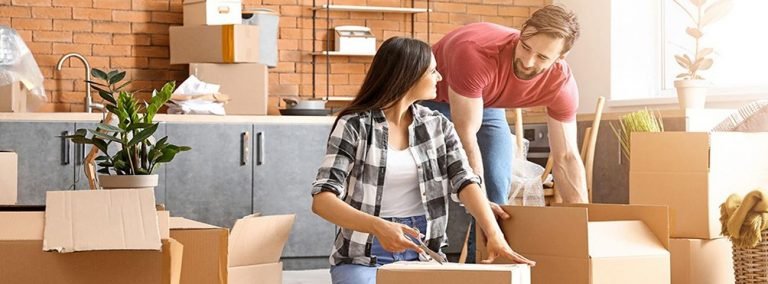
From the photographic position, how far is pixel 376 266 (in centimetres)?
263

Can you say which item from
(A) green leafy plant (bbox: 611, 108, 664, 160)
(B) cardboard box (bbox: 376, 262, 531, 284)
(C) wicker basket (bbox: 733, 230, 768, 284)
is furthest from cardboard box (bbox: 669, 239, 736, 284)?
(B) cardboard box (bbox: 376, 262, 531, 284)

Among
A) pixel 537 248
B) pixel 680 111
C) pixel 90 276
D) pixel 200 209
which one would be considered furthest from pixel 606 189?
pixel 90 276

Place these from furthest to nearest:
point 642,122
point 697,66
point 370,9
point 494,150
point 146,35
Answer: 1. point 370,9
2. point 146,35
3. point 697,66
4. point 642,122
5. point 494,150

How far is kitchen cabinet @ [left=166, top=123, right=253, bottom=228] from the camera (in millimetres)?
5691

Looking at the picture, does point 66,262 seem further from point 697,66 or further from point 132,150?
point 697,66

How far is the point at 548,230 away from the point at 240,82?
3515 mm

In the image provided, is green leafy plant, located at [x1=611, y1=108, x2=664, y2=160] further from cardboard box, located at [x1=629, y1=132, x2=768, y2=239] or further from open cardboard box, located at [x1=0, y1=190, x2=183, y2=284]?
open cardboard box, located at [x1=0, y1=190, x2=183, y2=284]

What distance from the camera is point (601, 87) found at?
662cm

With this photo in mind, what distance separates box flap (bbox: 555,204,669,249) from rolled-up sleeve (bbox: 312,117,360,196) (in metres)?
0.80

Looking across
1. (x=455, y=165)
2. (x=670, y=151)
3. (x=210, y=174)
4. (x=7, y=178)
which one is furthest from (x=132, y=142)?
(x=210, y=174)

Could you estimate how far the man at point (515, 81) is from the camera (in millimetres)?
3256

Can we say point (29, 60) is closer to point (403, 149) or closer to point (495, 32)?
point (495, 32)

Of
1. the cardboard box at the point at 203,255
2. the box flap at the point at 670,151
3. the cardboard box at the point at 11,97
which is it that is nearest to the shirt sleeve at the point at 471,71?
the box flap at the point at 670,151

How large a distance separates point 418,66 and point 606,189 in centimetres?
322
